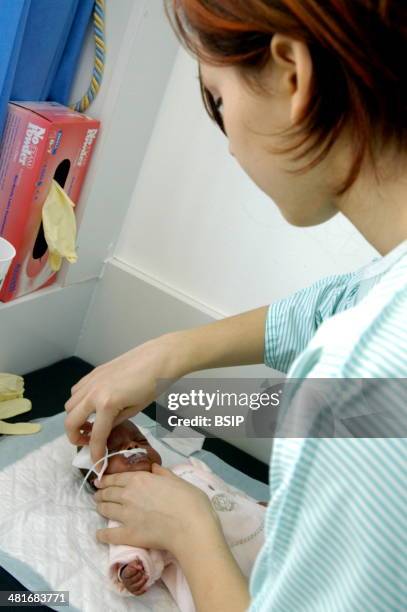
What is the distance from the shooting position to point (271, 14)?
15.7 inches

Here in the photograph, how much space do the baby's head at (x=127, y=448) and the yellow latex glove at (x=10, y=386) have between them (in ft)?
0.66

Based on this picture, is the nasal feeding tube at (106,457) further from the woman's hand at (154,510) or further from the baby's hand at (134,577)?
the baby's hand at (134,577)

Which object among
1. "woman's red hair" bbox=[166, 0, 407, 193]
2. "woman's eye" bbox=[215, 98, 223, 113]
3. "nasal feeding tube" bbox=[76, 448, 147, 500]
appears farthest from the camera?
"nasal feeding tube" bbox=[76, 448, 147, 500]

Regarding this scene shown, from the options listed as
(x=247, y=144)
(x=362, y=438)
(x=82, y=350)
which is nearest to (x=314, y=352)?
(x=362, y=438)

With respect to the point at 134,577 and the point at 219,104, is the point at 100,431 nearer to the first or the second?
the point at 134,577

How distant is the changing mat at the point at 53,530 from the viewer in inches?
31.9

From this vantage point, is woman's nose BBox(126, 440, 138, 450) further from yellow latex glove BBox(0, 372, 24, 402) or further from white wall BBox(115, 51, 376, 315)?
white wall BBox(115, 51, 376, 315)

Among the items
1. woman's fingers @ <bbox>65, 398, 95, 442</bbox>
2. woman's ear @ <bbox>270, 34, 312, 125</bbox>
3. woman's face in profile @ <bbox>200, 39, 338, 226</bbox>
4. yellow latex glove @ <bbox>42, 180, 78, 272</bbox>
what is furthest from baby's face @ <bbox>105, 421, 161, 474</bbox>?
woman's ear @ <bbox>270, 34, 312, 125</bbox>

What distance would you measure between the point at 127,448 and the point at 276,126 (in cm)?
66

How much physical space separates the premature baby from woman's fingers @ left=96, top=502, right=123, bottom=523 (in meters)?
0.02

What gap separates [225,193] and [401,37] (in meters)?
0.86

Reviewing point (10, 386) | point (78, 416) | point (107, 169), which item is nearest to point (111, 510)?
point (78, 416)

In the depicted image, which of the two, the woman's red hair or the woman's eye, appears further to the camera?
the woman's eye

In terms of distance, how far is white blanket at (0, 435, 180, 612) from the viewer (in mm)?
816
